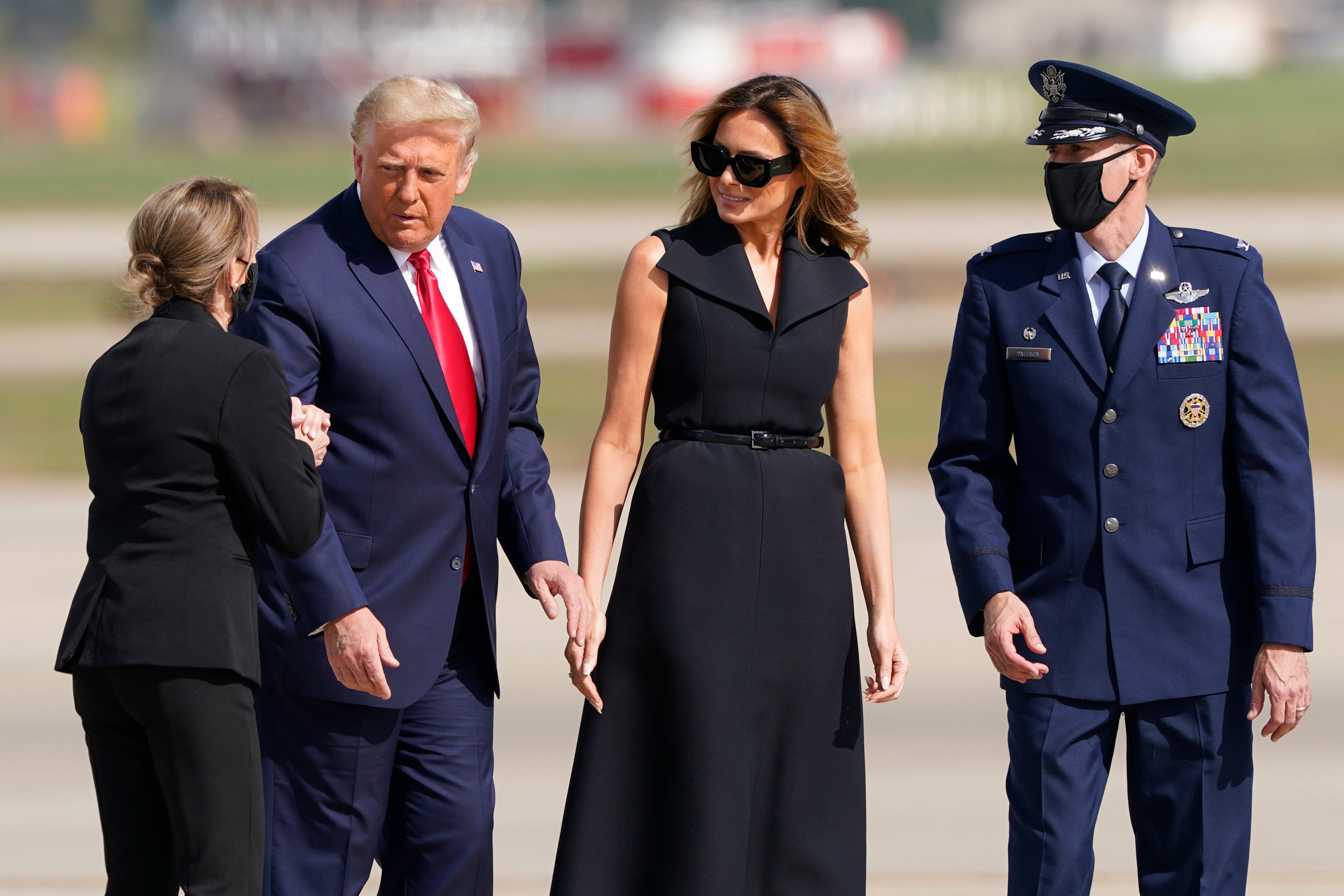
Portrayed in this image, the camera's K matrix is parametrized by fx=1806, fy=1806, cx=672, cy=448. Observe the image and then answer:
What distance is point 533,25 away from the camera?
230ft

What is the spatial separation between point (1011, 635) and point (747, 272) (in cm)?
88

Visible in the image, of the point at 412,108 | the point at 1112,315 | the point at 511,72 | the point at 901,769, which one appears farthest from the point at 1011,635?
the point at 511,72

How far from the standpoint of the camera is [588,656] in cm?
345

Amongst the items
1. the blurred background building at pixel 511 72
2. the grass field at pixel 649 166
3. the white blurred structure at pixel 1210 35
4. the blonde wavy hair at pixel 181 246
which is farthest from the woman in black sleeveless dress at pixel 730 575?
the white blurred structure at pixel 1210 35

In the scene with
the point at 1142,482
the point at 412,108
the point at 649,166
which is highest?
the point at 649,166

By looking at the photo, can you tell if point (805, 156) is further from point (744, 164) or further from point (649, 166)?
point (649, 166)

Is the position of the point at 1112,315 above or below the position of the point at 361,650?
above

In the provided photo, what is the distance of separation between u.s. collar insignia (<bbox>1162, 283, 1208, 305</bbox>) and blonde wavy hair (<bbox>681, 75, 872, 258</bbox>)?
0.62 m

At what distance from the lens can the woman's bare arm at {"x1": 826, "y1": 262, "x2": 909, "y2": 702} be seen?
3.59m

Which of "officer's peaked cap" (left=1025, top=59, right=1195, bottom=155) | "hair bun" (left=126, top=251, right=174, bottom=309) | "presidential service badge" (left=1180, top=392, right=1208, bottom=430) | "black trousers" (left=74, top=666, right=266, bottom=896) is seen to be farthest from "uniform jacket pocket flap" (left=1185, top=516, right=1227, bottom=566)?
"hair bun" (left=126, top=251, right=174, bottom=309)

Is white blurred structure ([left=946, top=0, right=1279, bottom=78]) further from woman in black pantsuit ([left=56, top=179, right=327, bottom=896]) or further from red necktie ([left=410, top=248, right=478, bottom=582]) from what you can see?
woman in black pantsuit ([left=56, top=179, right=327, bottom=896])

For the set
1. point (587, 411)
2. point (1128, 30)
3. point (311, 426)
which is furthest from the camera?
point (1128, 30)

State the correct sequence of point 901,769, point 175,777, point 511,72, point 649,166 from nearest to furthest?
1. point 175,777
2. point 901,769
3. point 649,166
4. point 511,72

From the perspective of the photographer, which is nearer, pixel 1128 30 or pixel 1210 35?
pixel 1210 35
